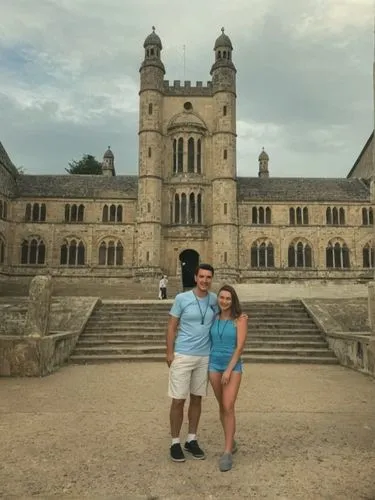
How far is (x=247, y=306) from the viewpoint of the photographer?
15766 mm

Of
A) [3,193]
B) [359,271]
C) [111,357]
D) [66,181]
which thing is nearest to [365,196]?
[359,271]

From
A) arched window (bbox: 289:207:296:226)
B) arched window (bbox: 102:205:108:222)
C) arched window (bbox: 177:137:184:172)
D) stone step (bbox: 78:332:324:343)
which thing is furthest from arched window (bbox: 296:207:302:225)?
stone step (bbox: 78:332:324:343)

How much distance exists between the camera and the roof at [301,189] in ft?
138

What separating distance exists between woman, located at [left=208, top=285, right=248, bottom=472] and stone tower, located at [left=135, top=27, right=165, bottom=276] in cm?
3294

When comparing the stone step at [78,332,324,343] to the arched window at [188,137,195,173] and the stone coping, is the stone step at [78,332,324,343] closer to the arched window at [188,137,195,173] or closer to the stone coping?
the stone coping

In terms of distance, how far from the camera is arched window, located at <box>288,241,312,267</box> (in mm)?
40938

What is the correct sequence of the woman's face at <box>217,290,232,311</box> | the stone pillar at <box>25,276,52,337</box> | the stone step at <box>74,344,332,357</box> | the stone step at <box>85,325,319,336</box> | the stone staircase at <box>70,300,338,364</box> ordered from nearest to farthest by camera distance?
the woman's face at <box>217,290,232,311</box> → the stone pillar at <box>25,276,52,337</box> → the stone staircase at <box>70,300,338,364</box> → the stone step at <box>74,344,332,357</box> → the stone step at <box>85,325,319,336</box>

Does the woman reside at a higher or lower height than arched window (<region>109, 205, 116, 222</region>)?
lower

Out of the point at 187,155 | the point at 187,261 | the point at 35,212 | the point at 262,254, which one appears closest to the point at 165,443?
the point at 187,261

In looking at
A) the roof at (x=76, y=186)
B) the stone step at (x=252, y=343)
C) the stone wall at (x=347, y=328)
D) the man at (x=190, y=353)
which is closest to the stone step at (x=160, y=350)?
the stone step at (x=252, y=343)

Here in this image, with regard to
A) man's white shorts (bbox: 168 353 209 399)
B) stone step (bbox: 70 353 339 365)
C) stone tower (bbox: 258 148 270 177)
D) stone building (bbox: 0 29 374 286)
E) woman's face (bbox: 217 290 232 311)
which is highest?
stone tower (bbox: 258 148 270 177)

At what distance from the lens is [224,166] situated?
39.7 m

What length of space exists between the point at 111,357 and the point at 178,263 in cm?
2826

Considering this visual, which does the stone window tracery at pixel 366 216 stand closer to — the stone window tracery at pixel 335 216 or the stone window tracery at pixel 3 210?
the stone window tracery at pixel 335 216
